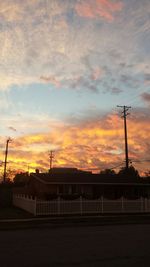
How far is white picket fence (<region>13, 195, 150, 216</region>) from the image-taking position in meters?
29.7

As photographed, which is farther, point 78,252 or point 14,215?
point 14,215

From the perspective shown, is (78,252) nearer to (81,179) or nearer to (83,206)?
(83,206)

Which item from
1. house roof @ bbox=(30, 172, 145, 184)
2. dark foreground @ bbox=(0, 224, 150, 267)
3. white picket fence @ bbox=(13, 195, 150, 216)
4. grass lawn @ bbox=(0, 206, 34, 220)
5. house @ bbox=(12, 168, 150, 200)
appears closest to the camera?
dark foreground @ bbox=(0, 224, 150, 267)

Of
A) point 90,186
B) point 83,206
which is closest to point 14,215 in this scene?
point 83,206

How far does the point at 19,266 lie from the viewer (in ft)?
30.9

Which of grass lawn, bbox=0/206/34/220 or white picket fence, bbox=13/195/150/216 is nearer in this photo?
grass lawn, bbox=0/206/34/220

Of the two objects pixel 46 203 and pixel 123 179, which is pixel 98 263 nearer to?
pixel 46 203

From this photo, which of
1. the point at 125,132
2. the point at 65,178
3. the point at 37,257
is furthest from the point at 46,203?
the point at 125,132

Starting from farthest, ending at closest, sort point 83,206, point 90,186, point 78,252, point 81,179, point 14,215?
point 90,186
point 81,179
point 83,206
point 14,215
point 78,252

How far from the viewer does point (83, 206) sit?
31031mm

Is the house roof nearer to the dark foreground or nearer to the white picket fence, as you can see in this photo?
the white picket fence

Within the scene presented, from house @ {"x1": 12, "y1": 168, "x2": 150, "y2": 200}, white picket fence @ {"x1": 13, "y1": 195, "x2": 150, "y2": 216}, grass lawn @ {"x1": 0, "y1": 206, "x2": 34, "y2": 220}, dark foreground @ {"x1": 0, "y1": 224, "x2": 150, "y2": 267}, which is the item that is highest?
house @ {"x1": 12, "y1": 168, "x2": 150, "y2": 200}

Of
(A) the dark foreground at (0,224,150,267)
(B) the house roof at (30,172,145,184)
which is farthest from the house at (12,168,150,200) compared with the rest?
(A) the dark foreground at (0,224,150,267)

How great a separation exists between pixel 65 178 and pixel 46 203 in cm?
1033
